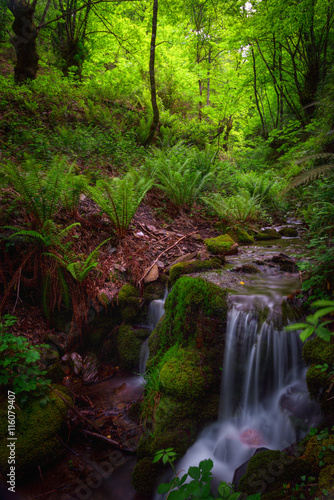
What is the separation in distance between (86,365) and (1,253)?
6.08ft

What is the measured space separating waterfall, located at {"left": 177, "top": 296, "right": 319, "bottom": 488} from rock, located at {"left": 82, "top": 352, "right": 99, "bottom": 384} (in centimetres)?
156

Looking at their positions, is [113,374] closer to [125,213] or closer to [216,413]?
[216,413]

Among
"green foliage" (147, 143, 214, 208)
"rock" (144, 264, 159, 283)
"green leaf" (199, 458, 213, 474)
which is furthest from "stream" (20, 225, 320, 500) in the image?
"green foliage" (147, 143, 214, 208)

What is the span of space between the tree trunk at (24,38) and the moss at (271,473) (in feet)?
34.0

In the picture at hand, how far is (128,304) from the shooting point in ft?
12.6

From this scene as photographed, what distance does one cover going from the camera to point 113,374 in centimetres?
357

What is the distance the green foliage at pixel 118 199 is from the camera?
404 cm

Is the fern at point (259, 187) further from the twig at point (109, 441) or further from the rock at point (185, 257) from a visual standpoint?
the twig at point (109, 441)

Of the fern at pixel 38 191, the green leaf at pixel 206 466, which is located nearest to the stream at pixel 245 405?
the green leaf at pixel 206 466

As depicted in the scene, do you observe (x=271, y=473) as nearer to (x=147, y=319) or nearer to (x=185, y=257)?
(x=147, y=319)

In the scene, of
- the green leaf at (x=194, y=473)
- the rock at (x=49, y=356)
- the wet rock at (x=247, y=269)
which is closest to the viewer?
the green leaf at (x=194, y=473)

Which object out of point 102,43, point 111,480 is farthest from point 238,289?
point 102,43

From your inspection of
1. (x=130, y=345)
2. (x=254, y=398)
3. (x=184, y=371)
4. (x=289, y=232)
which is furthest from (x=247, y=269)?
(x=289, y=232)

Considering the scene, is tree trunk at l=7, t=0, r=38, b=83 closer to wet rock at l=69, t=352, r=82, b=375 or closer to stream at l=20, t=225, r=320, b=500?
wet rock at l=69, t=352, r=82, b=375
